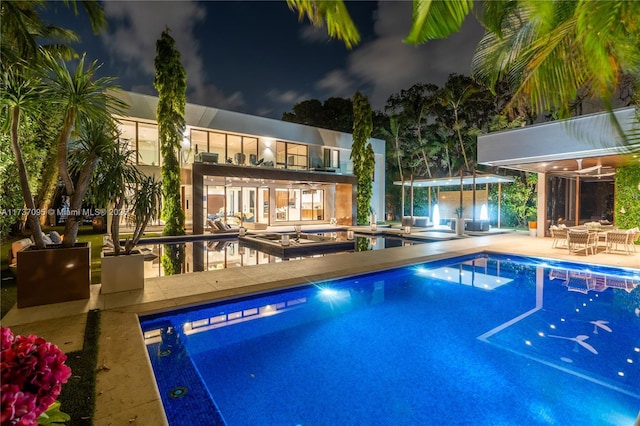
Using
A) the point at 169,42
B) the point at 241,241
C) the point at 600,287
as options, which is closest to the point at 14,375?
the point at 600,287

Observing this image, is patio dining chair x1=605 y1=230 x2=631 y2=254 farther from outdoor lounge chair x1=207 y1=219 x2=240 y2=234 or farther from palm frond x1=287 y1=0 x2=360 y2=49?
outdoor lounge chair x1=207 y1=219 x2=240 y2=234

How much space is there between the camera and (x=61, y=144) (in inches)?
201

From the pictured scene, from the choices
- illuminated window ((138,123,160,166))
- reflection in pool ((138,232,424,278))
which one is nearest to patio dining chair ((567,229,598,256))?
reflection in pool ((138,232,424,278))

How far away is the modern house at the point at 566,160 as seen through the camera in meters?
9.13

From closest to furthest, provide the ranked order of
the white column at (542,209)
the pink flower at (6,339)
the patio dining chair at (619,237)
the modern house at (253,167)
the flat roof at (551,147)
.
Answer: the pink flower at (6,339) < the flat roof at (551,147) < the patio dining chair at (619,237) < the white column at (542,209) < the modern house at (253,167)

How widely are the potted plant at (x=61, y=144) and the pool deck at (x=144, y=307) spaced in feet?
1.17

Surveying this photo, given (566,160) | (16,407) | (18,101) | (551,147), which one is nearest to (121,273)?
(18,101)

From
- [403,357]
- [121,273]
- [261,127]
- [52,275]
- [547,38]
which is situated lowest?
[403,357]

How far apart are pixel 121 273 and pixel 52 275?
3.15 ft

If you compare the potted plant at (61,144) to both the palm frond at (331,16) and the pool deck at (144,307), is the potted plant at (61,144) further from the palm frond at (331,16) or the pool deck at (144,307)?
the palm frond at (331,16)

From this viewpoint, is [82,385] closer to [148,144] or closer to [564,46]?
[564,46]

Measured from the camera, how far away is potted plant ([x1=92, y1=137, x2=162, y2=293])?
5570 mm

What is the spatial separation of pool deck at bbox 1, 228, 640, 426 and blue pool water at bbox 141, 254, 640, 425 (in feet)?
1.06

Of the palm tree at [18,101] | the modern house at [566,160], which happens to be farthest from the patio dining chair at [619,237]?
the palm tree at [18,101]
